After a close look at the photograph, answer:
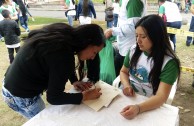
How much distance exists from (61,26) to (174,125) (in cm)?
88

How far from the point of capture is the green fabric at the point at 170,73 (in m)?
1.49

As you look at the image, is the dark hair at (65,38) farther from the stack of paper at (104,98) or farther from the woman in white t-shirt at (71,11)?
the woman in white t-shirt at (71,11)

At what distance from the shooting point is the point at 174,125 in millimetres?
1229

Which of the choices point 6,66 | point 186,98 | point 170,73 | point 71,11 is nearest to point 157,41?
point 170,73

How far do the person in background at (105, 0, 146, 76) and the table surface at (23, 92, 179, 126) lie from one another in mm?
873

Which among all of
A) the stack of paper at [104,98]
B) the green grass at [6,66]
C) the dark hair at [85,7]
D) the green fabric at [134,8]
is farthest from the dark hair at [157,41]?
the dark hair at [85,7]

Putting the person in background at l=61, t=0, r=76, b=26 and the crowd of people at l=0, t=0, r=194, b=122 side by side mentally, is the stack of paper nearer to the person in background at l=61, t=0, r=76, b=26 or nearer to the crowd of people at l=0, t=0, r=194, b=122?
the crowd of people at l=0, t=0, r=194, b=122

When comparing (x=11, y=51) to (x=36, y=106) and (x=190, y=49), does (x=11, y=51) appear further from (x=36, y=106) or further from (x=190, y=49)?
(x=190, y=49)

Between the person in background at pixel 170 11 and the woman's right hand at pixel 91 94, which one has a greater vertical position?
the person in background at pixel 170 11

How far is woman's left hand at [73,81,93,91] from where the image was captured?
1590 millimetres

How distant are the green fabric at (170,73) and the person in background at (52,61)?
48cm

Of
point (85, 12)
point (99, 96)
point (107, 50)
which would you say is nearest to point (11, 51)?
point (85, 12)

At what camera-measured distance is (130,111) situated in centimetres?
128

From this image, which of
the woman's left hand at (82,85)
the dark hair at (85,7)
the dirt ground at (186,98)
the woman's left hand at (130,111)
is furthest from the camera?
the dark hair at (85,7)
